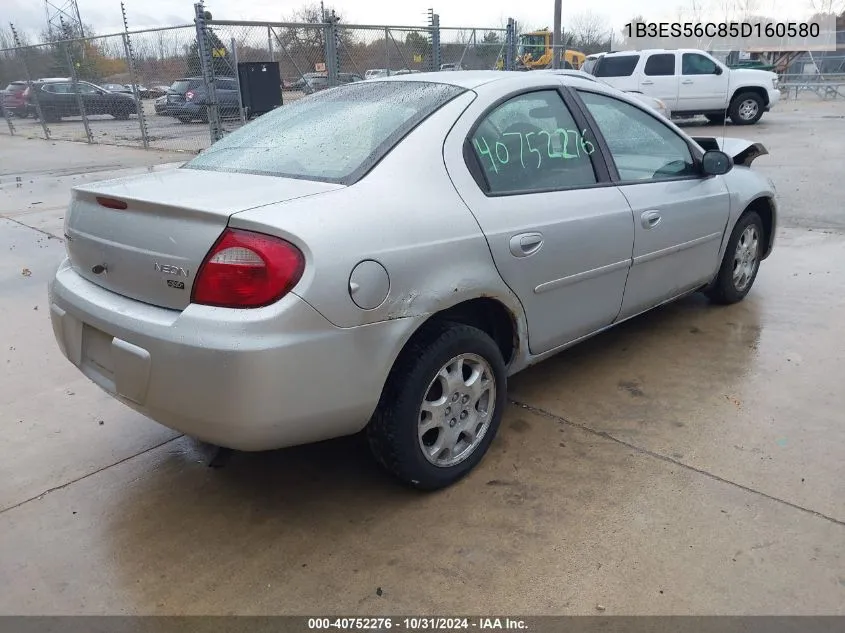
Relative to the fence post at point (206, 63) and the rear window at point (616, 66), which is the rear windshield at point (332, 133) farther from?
the rear window at point (616, 66)

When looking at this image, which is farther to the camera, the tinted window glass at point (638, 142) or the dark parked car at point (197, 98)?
the dark parked car at point (197, 98)

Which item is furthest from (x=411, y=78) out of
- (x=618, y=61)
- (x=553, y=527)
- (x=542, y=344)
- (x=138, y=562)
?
(x=618, y=61)

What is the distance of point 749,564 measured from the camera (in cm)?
228

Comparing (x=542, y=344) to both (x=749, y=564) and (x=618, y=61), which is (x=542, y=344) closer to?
(x=749, y=564)

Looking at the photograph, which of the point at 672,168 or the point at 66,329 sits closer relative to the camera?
the point at 66,329

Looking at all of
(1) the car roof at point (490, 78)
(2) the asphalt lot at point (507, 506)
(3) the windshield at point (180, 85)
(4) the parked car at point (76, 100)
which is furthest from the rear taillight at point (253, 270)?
(4) the parked car at point (76, 100)

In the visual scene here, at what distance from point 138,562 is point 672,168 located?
327cm

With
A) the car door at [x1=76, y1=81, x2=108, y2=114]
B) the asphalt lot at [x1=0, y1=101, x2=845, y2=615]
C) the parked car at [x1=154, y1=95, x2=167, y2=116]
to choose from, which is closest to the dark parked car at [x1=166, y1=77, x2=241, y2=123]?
the parked car at [x1=154, y1=95, x2=167, y2=116]

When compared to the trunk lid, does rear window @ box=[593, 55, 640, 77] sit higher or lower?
higher

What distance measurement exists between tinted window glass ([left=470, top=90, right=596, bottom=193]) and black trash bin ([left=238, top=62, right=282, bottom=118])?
927 centimetres

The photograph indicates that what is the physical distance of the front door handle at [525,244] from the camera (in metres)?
2.76

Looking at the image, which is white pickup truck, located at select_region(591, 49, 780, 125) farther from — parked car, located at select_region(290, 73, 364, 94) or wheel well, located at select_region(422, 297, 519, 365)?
wheel well, located at select_region(422, 297, 519, 365)

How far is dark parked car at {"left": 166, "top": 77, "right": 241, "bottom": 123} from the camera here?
1161 cm

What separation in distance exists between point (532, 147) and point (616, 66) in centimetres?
1588
